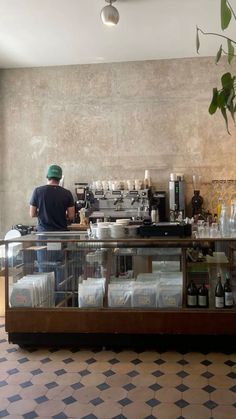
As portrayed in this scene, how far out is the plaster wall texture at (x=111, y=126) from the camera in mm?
6656

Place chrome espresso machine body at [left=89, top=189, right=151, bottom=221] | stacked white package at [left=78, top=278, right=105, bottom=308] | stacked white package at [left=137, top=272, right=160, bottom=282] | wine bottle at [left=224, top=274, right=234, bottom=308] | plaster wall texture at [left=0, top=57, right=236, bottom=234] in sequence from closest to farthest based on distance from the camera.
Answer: wine bottle at [left=224, top=274, right=234, bottom=308] → stacked white package at [left=78, top=278, right=105, bottom=308] → stacked white package at [left=137, top=272, right=160, bottom=282] → chrome espresso machine body at [left=89, top=189, right=151, bottom=221] → plaster wall texture at [left=0, top=57, right=236, bottom=234]

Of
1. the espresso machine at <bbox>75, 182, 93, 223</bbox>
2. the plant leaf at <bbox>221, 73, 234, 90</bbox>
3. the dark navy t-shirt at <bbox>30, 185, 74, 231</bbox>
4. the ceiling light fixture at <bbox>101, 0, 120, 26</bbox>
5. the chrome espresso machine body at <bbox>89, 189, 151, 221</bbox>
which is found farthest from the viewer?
the espresso machine at <bbox>75, 182, 93, 223</bbox>

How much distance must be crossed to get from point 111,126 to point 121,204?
61.1 inches

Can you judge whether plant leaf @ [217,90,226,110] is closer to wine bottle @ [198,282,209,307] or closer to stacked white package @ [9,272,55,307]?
wine bottle @ [198,282,209,307]

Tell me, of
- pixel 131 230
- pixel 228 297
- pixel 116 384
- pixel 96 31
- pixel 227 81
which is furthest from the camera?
pixel 96 31

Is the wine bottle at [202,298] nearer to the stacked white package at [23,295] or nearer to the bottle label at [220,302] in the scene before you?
the bottle label at [220,302]

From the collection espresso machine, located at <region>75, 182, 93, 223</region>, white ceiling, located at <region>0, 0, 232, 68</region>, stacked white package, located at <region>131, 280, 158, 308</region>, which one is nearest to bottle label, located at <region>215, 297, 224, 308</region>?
stacked white package, located at <region>131, 280, 158, 308</region>

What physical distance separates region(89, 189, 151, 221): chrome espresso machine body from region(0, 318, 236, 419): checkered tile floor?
2.98 metres

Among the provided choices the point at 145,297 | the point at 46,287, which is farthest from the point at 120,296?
the point at 46,287

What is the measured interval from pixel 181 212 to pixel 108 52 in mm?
2973

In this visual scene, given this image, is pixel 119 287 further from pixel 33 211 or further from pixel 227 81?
pixel 227 81

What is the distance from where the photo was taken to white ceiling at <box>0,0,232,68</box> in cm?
480

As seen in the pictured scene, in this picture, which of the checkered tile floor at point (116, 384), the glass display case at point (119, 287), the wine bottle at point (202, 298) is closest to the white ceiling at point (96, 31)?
the glass display case at point (119, 287)

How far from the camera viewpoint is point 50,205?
4.36 m
